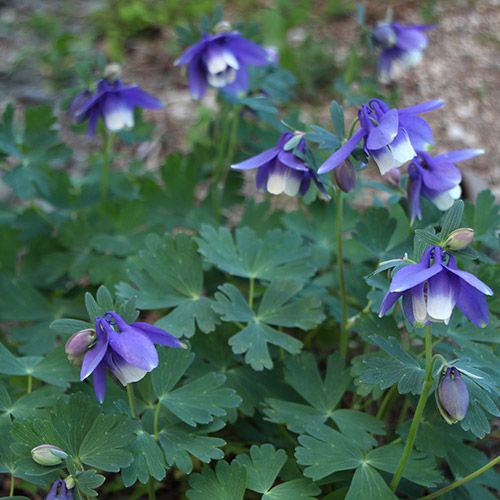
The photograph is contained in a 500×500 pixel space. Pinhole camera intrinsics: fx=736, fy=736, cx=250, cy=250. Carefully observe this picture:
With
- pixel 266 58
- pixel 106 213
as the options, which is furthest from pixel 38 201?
pixel 266 58

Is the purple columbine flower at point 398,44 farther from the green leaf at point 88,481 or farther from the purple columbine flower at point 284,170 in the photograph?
the green leaf at point 88,481

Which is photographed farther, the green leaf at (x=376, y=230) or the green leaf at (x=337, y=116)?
the green leaf at (x=376, y=230)

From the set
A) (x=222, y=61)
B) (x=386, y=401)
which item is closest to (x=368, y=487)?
(x=386, y=401)

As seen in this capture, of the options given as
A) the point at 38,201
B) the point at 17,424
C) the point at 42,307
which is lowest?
the point at 38,201

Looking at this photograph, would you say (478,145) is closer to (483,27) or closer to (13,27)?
(483,27)

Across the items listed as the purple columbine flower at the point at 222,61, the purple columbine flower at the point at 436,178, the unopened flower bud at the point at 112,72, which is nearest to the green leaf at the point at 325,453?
the purple columbine flower at the point at 436,178

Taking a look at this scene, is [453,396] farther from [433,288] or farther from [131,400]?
[131,400]
